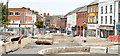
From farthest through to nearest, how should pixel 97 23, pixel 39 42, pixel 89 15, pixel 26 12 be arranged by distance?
pixel 26 12, pixel 89 15, pixel 97 23, pixel 39 42

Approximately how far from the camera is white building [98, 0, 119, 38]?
53.8 metres

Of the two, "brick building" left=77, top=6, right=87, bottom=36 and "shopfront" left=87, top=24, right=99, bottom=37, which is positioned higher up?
"brick building" left=77, top=6, right=87, bottom=36

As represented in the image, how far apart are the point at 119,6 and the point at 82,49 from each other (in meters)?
31.9

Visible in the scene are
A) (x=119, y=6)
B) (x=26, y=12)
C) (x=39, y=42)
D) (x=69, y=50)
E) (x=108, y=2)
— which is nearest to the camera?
(x=69, y=50)

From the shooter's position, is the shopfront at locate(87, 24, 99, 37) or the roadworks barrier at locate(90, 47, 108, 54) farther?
the shopfront at locate(87, 24, 99, 37)

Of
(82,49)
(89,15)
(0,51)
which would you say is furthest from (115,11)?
(0,51)

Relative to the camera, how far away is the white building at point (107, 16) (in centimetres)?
5381

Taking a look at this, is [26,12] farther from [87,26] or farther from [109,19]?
[109,19]

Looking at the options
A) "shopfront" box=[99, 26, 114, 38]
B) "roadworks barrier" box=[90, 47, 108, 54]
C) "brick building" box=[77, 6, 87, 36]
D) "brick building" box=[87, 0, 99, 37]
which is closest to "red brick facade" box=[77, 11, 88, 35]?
"brick building" box=[77, 6, 87, 36]

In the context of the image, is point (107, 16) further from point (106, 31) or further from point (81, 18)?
point (81, 18)

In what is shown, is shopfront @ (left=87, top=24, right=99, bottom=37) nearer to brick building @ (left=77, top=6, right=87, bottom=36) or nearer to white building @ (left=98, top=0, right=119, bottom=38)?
white building @ (left=98, top=0, right=119, bottom=38)

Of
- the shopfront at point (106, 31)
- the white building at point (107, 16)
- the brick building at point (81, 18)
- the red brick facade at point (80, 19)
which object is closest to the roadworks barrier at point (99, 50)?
the white building at point (107, 16)

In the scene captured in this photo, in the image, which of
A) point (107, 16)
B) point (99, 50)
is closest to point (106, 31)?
point (107, 16)

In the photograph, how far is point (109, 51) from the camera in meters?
19.4
